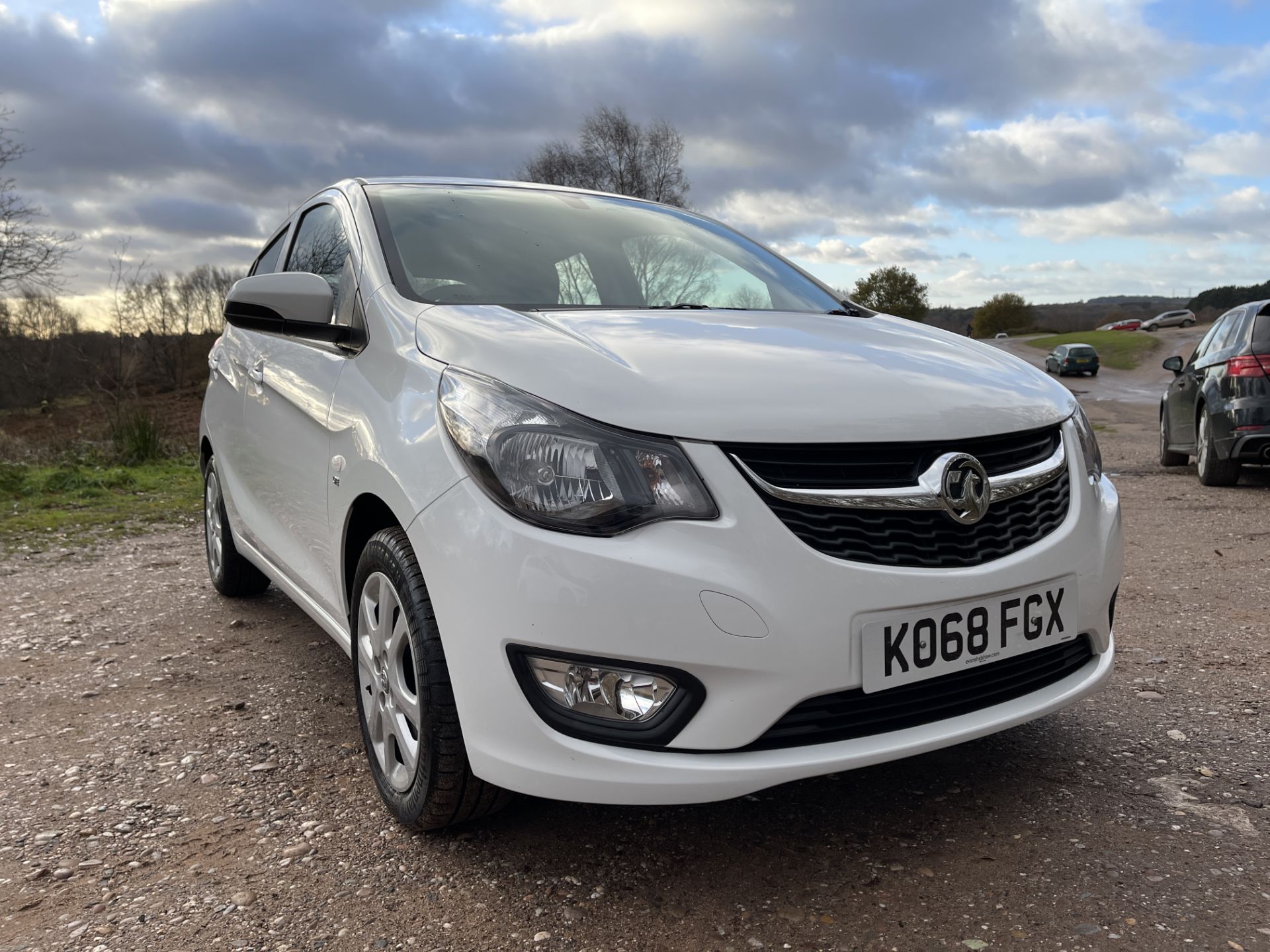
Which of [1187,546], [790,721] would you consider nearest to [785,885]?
[790,721]

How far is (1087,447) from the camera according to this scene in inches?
97.3

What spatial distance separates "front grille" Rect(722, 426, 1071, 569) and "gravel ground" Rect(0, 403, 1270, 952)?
0.69 metres

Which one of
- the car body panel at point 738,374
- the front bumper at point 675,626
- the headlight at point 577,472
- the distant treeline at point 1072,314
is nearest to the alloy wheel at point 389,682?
the front bumper at point 675,626

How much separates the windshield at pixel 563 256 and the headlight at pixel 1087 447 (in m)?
0.92

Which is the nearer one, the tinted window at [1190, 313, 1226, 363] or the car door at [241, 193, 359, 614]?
the car door at [241, 193, 359, 614]

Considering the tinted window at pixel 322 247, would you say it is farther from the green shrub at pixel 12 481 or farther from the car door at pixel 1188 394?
the car door at pixel 1188 394

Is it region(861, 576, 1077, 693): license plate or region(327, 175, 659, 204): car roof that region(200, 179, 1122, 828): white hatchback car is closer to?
region(861, 576, 1077, 693): license plate

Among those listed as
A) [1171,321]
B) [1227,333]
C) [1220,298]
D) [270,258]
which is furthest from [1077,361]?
[1220,298]

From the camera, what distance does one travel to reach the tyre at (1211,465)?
773cm

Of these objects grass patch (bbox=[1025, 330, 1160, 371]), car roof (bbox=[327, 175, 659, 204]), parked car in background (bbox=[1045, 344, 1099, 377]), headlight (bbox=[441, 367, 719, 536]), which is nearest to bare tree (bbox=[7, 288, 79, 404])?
car roof (bbox=[327, 175, 659, 204])

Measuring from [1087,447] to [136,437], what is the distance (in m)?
10.6

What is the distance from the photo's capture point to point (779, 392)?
1975mm

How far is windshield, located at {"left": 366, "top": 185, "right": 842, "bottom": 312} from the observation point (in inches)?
106

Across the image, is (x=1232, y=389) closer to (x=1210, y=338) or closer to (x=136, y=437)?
(x=1210, y=338)
